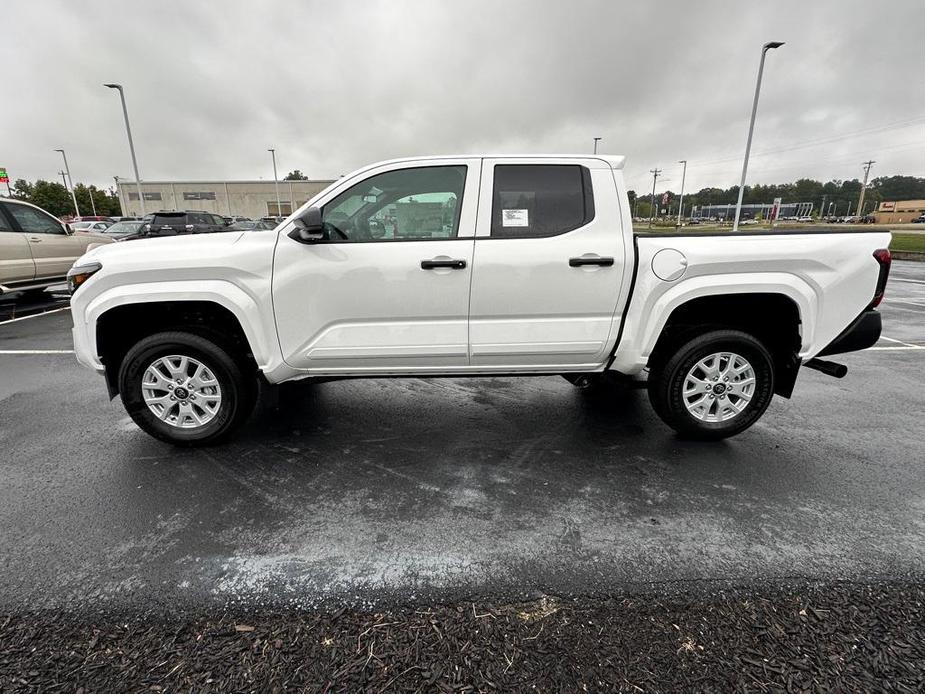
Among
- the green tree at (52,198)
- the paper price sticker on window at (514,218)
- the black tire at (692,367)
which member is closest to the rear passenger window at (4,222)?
the paper price sticker on window at (514,218)

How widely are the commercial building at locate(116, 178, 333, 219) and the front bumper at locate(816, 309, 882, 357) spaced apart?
226 feet

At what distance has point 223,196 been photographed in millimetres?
69125

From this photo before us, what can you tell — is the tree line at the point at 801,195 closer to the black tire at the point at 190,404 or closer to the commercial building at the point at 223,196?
the commercial building at the point at 223,196

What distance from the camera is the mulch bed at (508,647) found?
1787 mm

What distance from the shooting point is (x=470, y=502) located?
9.49 feet

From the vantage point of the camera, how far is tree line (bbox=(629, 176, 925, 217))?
106750mm

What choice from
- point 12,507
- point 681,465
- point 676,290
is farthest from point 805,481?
point 12,507

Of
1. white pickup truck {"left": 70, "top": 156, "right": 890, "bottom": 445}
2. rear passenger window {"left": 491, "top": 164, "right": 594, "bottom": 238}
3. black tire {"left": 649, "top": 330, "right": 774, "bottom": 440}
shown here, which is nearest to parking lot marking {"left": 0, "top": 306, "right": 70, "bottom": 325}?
white pickup truck {"left": 70, "top": 156, "right": 890, "bottom": 445}

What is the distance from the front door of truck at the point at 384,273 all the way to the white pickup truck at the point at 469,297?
1cm

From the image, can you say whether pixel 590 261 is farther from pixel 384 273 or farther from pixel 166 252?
pixel 166 252

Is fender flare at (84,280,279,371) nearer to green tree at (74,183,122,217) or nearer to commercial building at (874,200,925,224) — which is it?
green tree at (74,183,122,217)

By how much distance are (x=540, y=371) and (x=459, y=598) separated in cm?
179

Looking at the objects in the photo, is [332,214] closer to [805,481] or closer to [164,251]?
[164,251]

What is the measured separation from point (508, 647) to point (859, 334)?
126 inches
